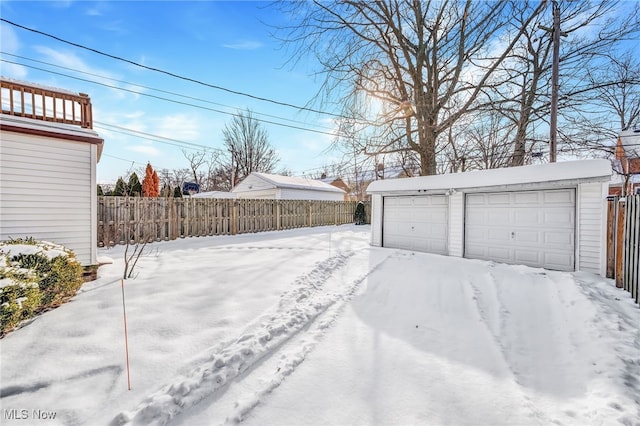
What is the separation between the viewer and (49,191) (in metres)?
4.94

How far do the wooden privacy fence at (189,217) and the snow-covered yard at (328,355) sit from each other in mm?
4001

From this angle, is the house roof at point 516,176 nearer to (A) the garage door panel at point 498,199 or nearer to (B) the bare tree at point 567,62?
(A) the garage door panel at point 498,199

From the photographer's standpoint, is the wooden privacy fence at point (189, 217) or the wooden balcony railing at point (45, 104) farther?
the wooden privacy fence at point (189, 217)

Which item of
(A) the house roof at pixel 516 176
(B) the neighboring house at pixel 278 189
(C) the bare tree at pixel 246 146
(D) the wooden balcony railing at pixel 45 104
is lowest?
(A) the house roof at pixel 516 176

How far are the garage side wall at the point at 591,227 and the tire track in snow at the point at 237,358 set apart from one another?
5.02 metres

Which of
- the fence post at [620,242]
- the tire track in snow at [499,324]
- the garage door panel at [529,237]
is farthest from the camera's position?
the garage door panel at [529,237]

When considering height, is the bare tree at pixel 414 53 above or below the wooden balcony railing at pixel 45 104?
above

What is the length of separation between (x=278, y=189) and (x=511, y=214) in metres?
13.3

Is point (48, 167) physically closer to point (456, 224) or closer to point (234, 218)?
point (234, 218)

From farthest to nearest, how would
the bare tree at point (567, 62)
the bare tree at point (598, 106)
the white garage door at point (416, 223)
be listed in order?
the bare tree at point (598, 106) → the bare tree at point (567, 62) → the white garage door at point (416, 223)

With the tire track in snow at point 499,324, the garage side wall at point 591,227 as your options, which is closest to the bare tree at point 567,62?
the garage side wall at point 591,227

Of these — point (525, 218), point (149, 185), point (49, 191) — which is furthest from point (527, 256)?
point (149, 185)

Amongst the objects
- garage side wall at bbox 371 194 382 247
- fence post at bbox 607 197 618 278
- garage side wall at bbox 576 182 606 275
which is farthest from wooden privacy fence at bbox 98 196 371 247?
fence post at bbox 607 197 618 278

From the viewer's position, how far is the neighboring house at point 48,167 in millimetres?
4635
